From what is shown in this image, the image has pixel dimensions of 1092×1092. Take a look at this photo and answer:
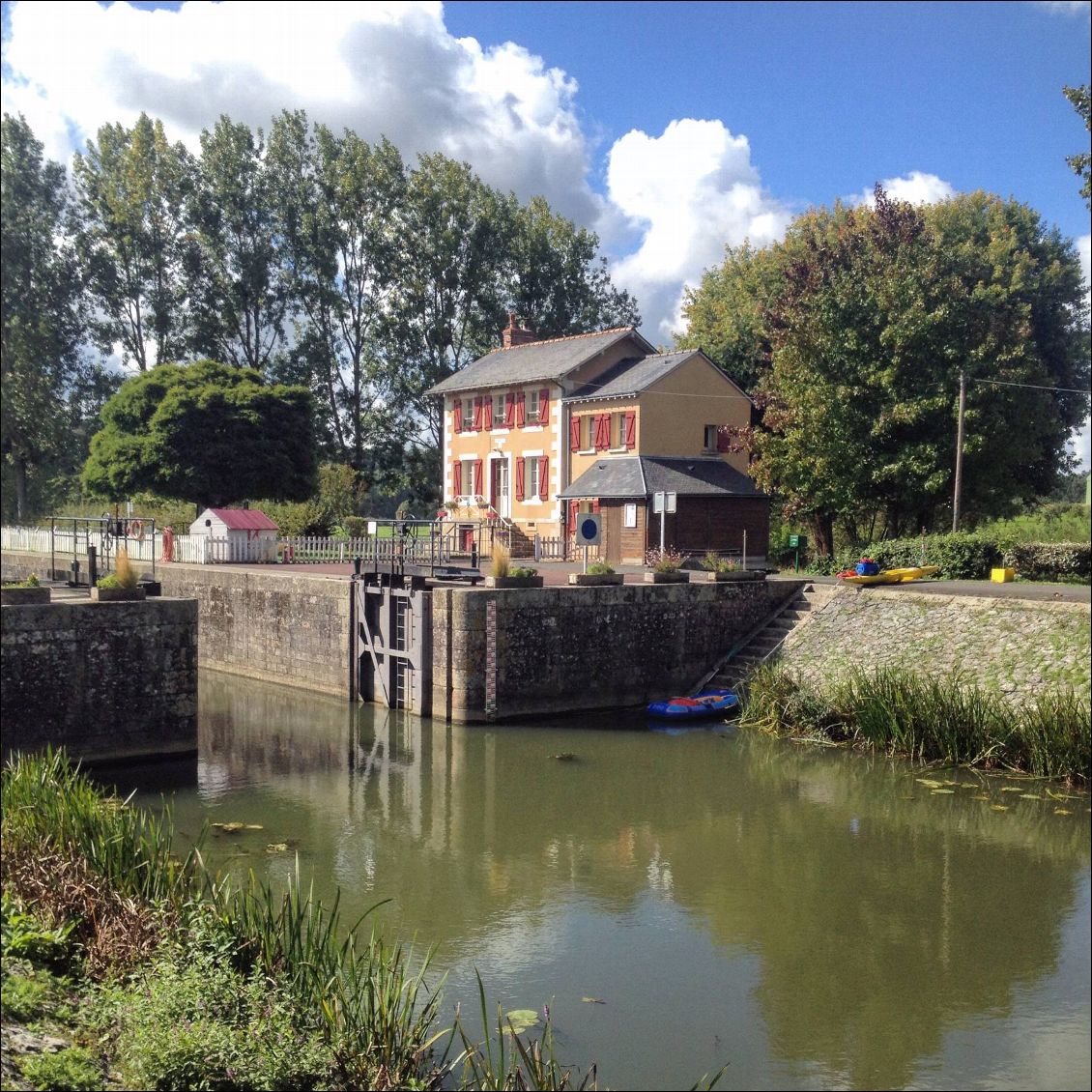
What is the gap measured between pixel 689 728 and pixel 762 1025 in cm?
1123

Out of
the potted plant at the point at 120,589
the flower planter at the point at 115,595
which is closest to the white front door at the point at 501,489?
the potted plant at the point at 120,589

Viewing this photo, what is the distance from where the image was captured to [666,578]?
73.0ft

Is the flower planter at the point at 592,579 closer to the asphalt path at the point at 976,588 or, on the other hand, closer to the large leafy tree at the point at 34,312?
the asphalt path at the point at 976,588

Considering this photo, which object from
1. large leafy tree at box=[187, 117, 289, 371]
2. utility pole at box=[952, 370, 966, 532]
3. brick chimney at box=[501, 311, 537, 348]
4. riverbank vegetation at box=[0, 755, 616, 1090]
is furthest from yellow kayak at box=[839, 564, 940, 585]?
large leafy tree at box=[187, 117, 289, 371]

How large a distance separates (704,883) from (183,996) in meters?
6.17

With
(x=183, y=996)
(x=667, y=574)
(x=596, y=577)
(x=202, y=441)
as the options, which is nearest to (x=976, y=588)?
(x=667, y=574)

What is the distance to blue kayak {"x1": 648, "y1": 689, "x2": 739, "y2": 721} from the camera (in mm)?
19766

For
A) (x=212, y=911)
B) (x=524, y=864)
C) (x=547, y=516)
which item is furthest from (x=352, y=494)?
(x=212, y=911)

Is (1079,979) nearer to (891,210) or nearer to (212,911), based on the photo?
(212,911)

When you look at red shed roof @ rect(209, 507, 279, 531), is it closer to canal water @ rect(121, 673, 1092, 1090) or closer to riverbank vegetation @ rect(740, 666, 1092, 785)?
canal water @ rect(121, 673, 1092, 1090)

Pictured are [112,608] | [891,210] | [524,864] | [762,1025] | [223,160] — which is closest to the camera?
[762,1025]

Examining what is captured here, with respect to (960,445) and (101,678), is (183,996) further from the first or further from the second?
(960,445)

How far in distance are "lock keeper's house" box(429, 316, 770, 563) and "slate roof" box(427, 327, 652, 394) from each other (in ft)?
0.22

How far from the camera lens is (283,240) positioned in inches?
1847
